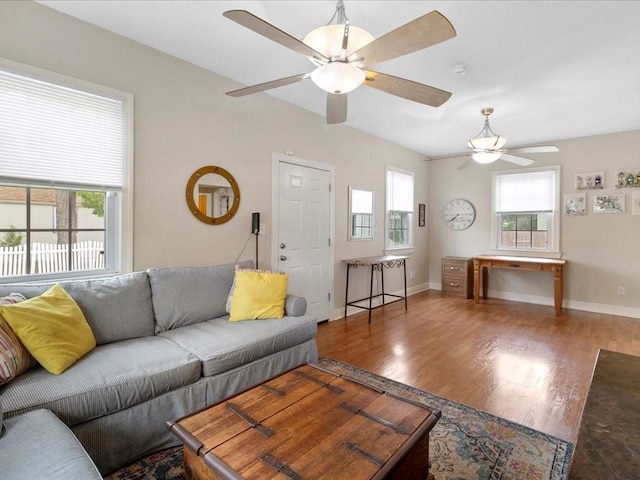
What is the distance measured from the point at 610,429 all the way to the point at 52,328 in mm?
3241

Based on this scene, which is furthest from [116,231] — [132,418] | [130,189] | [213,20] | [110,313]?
[213,20]

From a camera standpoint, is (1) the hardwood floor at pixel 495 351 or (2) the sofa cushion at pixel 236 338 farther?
(1) the hardwood floor at pixel 495 351

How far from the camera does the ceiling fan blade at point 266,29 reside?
4.64 ft

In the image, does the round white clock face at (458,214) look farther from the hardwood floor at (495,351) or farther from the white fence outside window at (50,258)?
the white fence outside window at (50,258)

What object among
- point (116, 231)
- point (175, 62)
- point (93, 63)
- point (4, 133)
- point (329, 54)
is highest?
point (175, 62)

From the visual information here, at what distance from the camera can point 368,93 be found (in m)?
3.54

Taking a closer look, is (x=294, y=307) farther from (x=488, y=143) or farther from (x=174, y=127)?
(x=488, y=143)

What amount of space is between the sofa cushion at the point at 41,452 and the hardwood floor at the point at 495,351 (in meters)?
2.23

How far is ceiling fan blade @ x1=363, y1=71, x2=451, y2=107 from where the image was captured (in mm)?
1973

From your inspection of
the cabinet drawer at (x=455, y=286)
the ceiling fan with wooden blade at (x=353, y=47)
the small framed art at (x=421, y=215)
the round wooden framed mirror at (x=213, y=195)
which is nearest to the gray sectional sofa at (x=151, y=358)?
the round wooden framed mirror at (x=213, y=195)

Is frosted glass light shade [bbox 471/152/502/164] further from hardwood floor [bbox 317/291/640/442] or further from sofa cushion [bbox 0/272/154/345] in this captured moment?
sofa cushion [bbox 0/272/154/345]

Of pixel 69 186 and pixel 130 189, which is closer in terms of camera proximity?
pixel 69 186

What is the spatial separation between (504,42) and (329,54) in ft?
5.23

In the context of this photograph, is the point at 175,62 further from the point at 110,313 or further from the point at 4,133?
the point at 110,313
